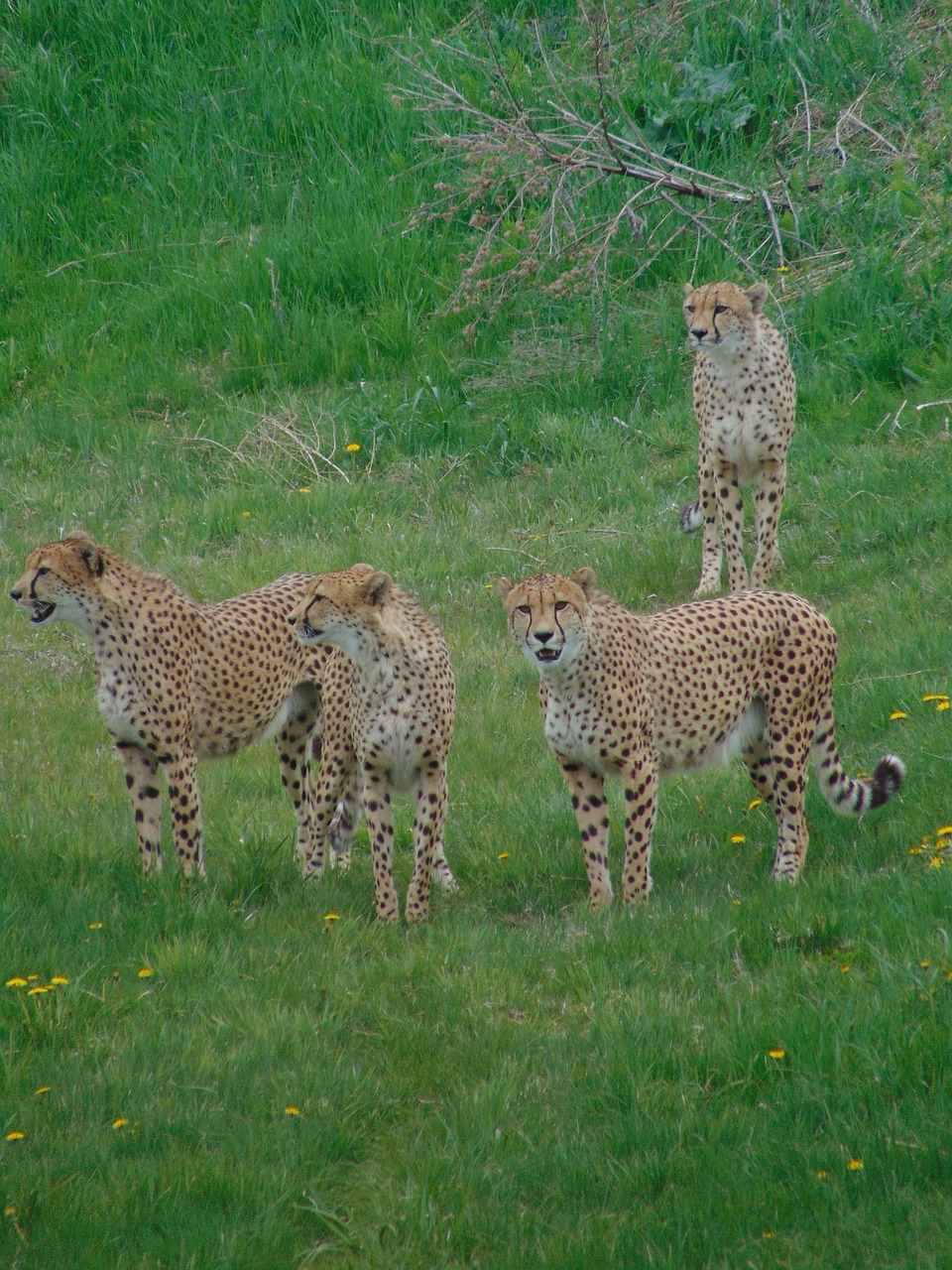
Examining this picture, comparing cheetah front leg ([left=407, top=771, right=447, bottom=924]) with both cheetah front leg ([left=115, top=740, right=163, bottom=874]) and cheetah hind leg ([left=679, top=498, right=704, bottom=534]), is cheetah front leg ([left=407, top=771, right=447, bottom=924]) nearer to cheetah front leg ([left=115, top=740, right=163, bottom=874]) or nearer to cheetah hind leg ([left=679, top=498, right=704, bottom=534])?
cheetah front leg ([left=115, top=740, right=163, bottom=874])

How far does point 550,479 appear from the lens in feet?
31.1

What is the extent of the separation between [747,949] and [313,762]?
2.65 meters

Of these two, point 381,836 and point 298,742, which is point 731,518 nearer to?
point 298,742

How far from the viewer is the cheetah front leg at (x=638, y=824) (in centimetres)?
528

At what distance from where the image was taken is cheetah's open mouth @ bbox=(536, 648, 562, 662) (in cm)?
506

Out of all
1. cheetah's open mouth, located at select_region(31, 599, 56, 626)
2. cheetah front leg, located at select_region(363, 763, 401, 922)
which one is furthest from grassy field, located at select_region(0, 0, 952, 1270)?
cheetah's open mouth, located at select_region(31, 599, 56, 626)

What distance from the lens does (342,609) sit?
Result: 539 centimetres

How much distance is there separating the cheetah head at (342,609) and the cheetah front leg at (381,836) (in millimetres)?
463

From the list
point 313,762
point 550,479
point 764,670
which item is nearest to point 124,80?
point 550,479

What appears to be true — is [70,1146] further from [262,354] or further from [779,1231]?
[262,354]

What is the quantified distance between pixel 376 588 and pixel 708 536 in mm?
3423

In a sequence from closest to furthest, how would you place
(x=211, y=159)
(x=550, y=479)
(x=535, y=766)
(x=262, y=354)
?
(x=535, y=766)
(x=550, y=479)
(x=262, y=354)
(x=211, y=159)

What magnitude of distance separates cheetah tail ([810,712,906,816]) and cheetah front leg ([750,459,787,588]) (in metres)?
2.53

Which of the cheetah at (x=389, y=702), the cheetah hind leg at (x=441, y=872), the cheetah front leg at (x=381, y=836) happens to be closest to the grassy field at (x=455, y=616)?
the cheetah hind leg at (x=441, y=872)
